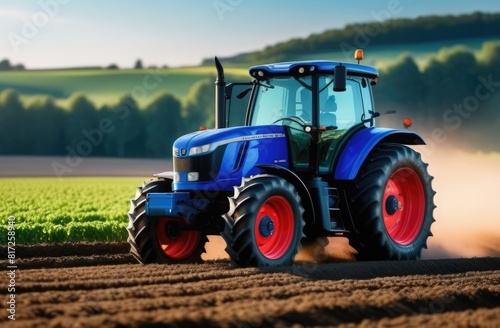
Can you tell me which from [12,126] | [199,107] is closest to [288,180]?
[199,107]

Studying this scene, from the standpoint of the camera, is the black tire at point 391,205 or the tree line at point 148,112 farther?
the tree line at point 148,112

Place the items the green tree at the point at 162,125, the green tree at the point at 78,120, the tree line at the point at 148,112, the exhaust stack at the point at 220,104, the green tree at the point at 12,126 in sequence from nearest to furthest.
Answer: the exhaust stack at the point at 220,104
the tree line at the point at 148,112
the green tree at the point at 12,126
the green tree at the point at 162,125
the green tree at the point at 78,120

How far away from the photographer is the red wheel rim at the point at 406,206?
11.3 metres

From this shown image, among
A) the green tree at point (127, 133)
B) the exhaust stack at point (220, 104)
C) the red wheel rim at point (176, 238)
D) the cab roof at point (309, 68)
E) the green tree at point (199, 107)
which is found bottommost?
the red wheel rim at point (176, 238)

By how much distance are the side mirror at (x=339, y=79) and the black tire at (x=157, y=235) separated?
8.43 ft

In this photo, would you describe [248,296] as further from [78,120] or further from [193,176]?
[78,120]

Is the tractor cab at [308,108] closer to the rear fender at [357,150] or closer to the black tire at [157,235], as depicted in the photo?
the rear fender at [357,150]

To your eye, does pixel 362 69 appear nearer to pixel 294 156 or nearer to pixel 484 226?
pixel 294 156

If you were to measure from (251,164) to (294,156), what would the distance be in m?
0.67

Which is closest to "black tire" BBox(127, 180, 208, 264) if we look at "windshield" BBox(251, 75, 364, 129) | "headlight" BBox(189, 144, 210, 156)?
"headlight" BBox(189, 144, 210, 156)

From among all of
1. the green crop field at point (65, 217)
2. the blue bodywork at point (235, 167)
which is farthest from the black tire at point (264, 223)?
the green crop field at point (65, 217)

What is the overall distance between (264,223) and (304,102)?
1.84 m

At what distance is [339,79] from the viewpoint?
9.62 meters

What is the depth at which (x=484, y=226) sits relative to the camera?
14.1 meters
